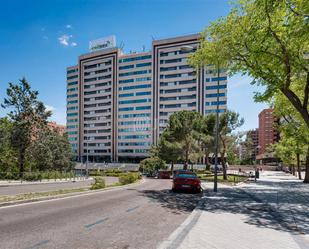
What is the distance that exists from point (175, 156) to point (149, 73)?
57229 mm

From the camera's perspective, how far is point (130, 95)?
10512cm

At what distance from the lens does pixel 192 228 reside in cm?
725

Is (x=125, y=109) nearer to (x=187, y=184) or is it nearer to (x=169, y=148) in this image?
(x=169, y=148)

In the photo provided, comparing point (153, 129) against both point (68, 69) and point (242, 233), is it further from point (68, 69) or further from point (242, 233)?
point (242, 233)

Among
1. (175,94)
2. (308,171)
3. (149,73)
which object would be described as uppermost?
(149,73)

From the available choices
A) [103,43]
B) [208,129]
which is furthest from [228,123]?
[103,43]

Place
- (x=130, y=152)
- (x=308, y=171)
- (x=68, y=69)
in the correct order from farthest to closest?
(x=68, y=69)
(x=130, y=152)
(x=308, y=171)

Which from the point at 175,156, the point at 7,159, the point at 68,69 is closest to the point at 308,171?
the point at 175,156

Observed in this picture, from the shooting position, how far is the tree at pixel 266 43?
478 inches

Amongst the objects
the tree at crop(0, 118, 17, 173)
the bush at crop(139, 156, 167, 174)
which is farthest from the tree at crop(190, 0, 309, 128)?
the bush at crop(139, 156, 167, 174)

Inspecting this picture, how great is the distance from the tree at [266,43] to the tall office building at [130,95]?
76.3 metres

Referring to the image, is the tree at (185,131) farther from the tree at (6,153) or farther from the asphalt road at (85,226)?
the asphalt road at (85,226)

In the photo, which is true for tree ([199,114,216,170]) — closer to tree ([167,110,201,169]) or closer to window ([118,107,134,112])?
tree ([167,110,201,169])

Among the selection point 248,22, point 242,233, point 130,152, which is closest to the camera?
point 242,233
